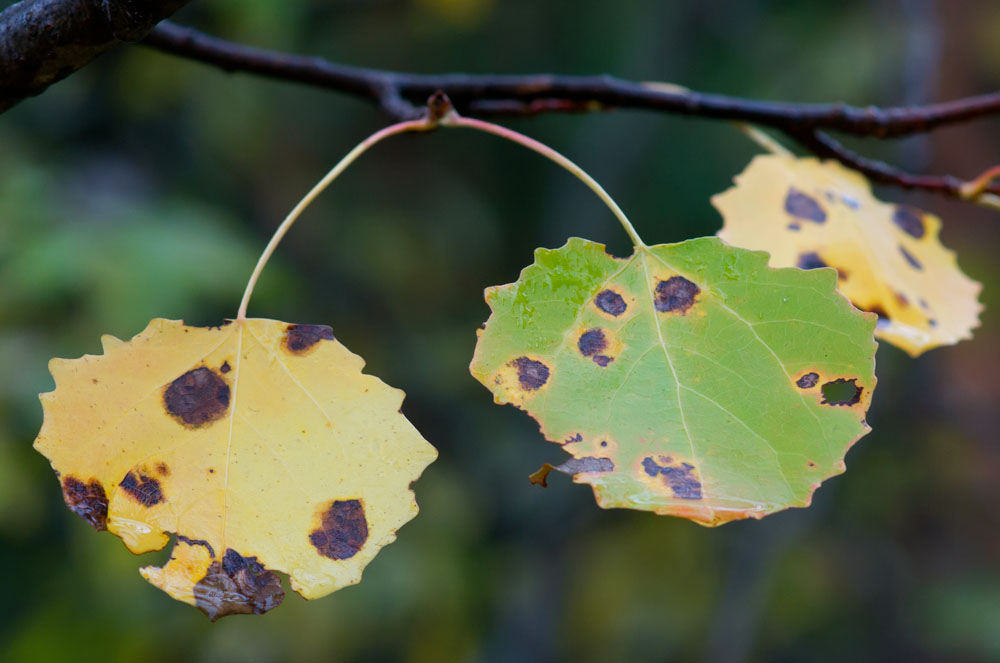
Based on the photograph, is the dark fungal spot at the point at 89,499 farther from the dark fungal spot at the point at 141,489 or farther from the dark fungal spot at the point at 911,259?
the dark fungal spot at the point at 911,259

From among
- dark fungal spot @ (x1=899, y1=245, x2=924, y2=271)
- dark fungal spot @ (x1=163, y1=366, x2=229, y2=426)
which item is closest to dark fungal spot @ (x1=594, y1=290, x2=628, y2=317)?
dark fungal spot @ (x1=163, y1=366, x2=229, y2=426)

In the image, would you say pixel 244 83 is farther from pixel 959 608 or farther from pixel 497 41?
pixel 959 608

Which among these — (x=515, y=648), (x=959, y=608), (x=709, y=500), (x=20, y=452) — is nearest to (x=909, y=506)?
(x=959, y=608)

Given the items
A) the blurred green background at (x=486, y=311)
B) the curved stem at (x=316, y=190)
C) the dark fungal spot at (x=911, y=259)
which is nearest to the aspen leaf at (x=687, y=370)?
the curved stem at (x=316, y=190)

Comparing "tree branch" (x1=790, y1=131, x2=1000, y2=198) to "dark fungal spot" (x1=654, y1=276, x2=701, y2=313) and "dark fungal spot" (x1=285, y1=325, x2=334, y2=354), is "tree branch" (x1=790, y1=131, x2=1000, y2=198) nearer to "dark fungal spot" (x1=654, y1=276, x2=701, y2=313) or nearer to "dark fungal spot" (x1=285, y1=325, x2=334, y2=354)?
"dark fungal spot" (x1=654, y1=276, x2=701, y2=313)

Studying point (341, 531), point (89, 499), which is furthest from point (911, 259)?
point (89, 499)

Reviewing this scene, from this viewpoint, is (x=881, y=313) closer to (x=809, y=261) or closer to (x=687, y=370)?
(x=809, y=261)
